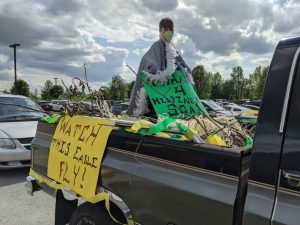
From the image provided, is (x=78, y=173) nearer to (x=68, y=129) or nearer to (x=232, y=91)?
(x=68, y=129)

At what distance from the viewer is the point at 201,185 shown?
2115mm

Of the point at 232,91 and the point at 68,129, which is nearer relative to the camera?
the point at 68,129

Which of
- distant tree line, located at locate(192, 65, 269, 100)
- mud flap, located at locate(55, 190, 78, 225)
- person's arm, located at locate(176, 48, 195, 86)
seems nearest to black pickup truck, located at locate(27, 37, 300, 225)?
mud flap, located at locate(55, 190, 78, 225)

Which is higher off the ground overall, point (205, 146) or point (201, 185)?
point (205, 146)

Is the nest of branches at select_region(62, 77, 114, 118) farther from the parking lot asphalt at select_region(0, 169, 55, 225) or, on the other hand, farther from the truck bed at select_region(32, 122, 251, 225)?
the parking lot asphalt at select_region(0, 169, 55, 225)

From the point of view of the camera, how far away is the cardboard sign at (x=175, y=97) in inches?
157

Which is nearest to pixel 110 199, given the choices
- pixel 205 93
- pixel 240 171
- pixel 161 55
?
pixel 240 171

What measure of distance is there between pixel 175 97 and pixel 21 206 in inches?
105

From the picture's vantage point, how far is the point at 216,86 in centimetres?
6794

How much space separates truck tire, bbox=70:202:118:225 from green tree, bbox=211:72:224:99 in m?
63.9

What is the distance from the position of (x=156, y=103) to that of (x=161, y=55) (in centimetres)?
75

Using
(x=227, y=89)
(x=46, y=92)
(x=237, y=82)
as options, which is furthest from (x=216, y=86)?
(x=46, y=92)

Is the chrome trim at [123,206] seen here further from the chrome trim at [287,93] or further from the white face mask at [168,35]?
the white face mask at [168,35]

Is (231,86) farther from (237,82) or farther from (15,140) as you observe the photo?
(15,140)
